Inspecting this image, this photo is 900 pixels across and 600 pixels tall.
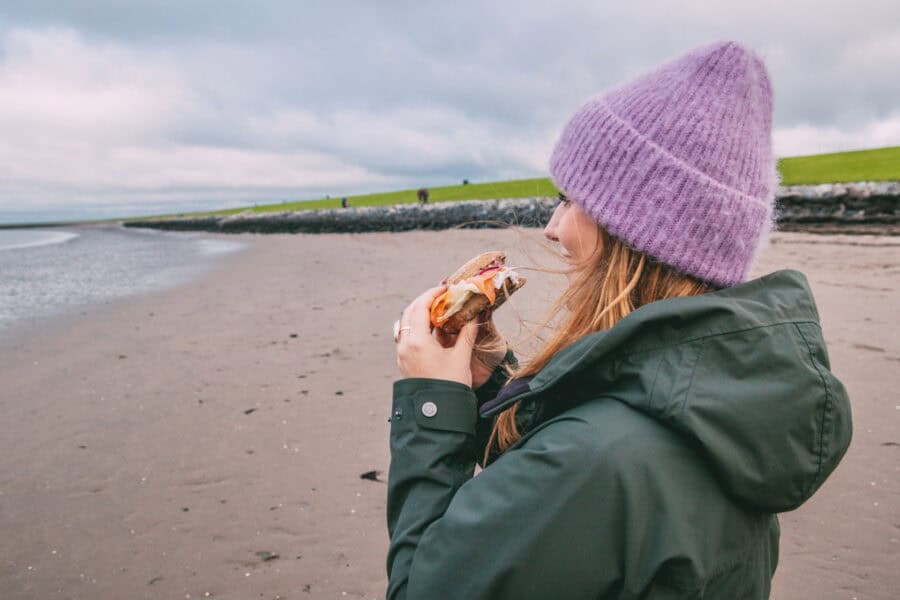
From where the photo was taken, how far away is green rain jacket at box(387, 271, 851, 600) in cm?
95

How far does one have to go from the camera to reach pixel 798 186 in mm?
18969

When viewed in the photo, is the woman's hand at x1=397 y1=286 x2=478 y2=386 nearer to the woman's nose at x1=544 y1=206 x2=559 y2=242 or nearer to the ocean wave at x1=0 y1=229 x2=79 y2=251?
the woman's nose at x1=544 y1=206 x2=559 y2=242

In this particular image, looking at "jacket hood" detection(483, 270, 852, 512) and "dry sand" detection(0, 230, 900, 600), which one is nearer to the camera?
"jacket hood" detection(483, 270, 852, 512)

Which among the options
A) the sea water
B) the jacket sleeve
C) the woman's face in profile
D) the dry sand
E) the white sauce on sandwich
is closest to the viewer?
the jacket sleeve

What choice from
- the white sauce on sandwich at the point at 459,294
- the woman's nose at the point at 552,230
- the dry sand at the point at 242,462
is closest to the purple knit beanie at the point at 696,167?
the woman's nose at the point at 552,230

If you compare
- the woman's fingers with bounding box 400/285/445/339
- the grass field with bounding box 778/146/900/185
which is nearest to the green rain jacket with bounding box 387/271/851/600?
the woman's fingers with bounding box 400/285/445/339

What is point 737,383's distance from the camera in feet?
3.23

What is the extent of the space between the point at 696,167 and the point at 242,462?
3706 millimetres

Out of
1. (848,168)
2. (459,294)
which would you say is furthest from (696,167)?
(848,168)

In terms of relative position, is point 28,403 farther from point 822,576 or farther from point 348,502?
point 822,576

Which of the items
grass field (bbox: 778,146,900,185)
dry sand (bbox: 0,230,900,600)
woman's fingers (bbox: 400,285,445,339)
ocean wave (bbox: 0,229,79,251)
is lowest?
dry sand (bbox: 0,230,900,600)

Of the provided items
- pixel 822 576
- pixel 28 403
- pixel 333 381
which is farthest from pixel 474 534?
pixel 28 403

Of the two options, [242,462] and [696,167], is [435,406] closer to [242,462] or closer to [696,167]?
[696,167]

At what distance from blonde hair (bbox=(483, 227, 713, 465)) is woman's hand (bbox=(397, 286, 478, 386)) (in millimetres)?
150
